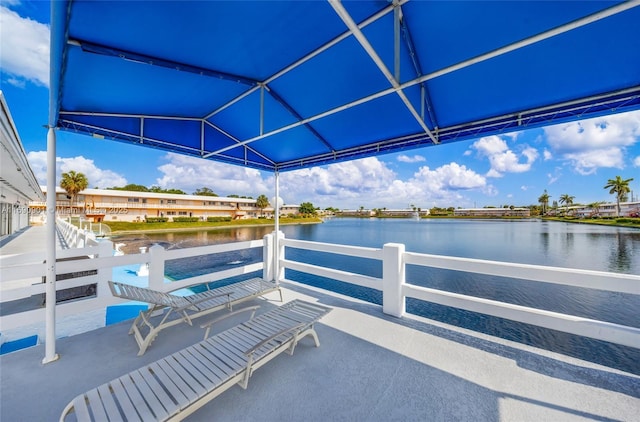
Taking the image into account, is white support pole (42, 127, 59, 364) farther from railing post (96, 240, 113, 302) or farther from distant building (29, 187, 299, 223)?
distant building (29, 187, 299, 223)

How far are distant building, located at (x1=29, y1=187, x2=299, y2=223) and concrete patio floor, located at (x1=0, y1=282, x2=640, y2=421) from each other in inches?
1200

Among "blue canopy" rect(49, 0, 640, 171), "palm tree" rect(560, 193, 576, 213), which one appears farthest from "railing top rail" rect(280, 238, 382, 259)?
"palm tree" rect(560, 193, 576, 213)

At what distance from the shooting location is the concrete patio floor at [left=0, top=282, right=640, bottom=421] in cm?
191

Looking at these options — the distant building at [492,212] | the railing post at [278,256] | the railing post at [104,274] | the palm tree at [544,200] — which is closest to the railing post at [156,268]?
the railing post at [104,274]

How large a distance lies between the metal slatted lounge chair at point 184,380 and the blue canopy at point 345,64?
90.3 inches

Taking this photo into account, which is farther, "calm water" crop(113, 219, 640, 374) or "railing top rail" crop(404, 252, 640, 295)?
"calm water" crop(113, 219, 640, 374)

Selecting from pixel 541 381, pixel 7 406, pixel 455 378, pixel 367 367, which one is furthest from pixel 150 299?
pixel 541 381

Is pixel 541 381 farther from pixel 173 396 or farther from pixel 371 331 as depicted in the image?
pixel 173 396

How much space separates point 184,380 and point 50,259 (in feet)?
6.46

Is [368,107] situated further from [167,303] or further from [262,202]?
[262,202]

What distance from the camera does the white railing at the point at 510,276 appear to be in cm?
243

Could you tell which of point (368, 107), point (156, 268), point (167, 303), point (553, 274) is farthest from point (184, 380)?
point (553, 274)

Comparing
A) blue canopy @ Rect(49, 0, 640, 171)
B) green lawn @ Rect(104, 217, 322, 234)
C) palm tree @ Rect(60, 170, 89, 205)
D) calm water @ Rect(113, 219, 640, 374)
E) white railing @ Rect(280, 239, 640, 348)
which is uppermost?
palm tree @ Rect(60, 170, 89, 205)

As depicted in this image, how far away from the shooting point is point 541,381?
2.27 metres
